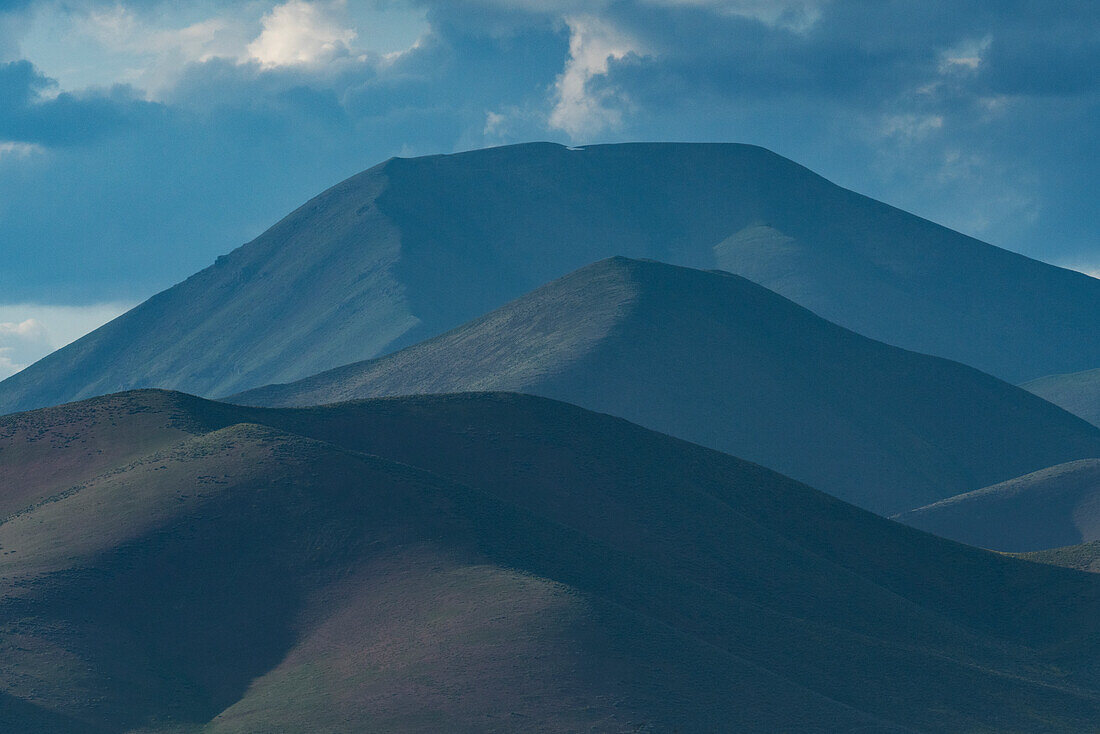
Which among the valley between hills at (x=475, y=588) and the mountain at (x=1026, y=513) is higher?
the mountain at (x=1026, y=513)

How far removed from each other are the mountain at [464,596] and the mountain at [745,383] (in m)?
57.8

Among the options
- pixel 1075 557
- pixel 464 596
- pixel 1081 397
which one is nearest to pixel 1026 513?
pixel 1075 557

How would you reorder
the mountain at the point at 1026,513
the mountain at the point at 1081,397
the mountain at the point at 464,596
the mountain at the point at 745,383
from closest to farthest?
the mountain at the point at 464,596 → the mountain at the point at 1026,513 → the mountain at the point at 745,383 → the mountain at the point at 1081,397

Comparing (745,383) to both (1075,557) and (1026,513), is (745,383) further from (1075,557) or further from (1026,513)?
(1075,557)

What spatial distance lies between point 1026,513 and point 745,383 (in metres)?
33.4

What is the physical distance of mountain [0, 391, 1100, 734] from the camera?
45344 mm

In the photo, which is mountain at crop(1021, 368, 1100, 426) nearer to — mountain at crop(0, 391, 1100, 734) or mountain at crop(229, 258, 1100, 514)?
mountain at crop(229, 258, 1100, 514)

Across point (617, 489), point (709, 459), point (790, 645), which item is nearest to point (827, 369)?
point (709, 459)

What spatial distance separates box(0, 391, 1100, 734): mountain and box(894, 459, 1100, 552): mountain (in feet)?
128

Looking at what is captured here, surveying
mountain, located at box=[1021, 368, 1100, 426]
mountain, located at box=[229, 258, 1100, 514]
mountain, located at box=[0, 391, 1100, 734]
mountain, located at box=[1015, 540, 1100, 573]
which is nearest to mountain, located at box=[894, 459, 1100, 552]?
mountain, located at box=[229, 258, 1100, 514]

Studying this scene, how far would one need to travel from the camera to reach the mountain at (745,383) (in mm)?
132875

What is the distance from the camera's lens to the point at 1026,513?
116250 millimetres

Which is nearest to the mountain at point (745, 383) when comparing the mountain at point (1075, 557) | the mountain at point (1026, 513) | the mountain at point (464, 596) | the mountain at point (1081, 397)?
the mountain at point (1026, 513)

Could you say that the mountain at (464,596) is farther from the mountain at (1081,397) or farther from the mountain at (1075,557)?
the mountain at (1081,397)
